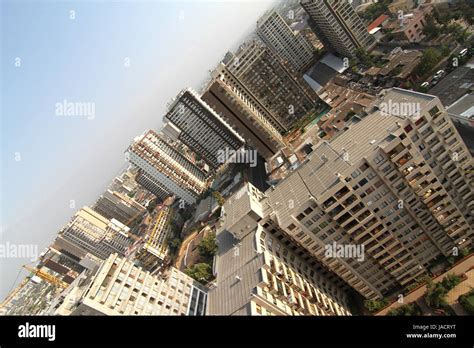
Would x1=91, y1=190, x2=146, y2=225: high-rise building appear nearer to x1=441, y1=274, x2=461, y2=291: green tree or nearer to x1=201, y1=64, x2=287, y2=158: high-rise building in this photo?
x1=201, y1=64, x2=287, y2=158: high-rise building

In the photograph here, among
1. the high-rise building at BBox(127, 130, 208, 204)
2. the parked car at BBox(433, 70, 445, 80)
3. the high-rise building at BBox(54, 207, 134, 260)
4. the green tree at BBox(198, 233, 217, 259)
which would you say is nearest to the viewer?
the parked car at BBox(433, 70, 445, 80)

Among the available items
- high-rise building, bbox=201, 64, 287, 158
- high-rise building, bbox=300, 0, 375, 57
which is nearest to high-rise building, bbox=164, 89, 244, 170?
high-rise building, bbox=201, 64, 287, 158

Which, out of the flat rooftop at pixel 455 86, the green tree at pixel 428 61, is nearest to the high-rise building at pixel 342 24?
the green tree at pixel 428 61

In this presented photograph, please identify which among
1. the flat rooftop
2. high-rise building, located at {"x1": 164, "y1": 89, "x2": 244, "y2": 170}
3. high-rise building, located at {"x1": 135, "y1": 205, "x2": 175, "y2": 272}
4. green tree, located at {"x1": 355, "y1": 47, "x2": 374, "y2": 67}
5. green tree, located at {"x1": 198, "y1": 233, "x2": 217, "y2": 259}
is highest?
high-rise building, located at {"x1": 164, "y1": 89, "x2": 244, "y2": 170}

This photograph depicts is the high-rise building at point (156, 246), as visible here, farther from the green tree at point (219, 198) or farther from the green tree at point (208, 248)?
the green tree at point (219, 198)

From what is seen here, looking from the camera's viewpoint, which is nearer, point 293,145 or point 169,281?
point 169,281
